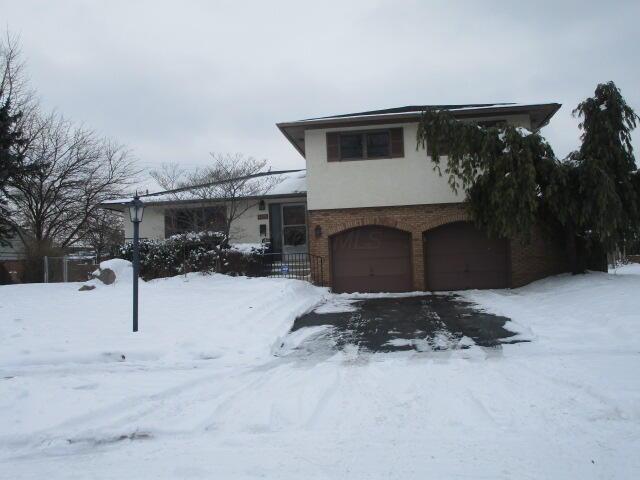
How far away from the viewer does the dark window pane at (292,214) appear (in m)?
19.5

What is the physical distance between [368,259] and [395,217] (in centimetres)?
166

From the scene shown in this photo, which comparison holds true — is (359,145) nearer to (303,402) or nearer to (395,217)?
(395,217)

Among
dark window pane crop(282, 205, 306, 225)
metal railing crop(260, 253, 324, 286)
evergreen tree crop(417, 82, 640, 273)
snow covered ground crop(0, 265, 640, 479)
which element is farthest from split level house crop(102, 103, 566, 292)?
snow covered ground crop(0, 265, 640, 479)

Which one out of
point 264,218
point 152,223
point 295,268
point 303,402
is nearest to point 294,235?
point 264,218

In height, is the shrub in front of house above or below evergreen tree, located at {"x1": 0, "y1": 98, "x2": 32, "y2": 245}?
below

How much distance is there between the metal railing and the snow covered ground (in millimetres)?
6306

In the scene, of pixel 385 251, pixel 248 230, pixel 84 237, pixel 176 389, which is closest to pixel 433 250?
pixel 385 251

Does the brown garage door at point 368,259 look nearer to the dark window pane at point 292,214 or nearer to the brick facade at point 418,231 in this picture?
the brick facade at point 418,231

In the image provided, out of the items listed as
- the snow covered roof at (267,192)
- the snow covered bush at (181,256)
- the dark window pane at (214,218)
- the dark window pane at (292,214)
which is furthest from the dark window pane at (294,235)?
the snow covered bush at (181,256)

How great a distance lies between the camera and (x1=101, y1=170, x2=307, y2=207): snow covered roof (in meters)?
17.7

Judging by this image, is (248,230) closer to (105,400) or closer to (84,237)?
(84,237)

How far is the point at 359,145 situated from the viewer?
52.9ft

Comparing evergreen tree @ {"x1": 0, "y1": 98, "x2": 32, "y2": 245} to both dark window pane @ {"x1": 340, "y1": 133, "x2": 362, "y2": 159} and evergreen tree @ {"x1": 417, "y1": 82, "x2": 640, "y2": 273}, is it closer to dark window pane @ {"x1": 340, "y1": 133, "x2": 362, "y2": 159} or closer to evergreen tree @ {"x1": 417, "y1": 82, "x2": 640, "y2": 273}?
dark window pane @ {"x1": 340, "y1": 133, "x2": 362, "y2": 159}

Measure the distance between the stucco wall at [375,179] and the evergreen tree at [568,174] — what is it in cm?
247
